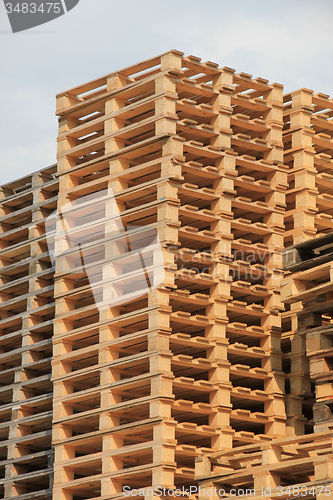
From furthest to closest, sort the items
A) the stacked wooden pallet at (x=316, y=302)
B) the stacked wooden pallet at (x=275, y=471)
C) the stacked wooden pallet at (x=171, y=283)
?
the stacked wooden pallet at (x=171, y=283) → the stacked wooden pallet at (x=316, y=302) → the stacked wooden pallet at (x=275, y=471)

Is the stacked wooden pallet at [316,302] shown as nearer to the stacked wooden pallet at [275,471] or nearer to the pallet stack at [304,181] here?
the stacked wooden pallet at [275,471]

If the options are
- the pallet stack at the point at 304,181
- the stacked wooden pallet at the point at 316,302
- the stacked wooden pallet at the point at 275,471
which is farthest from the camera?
the pallet stack at the point at 304,181

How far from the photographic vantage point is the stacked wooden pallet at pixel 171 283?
23.3m

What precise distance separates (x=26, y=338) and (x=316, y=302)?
842 cm

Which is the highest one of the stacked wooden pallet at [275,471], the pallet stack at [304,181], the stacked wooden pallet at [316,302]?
the pallet stack at [304,181]

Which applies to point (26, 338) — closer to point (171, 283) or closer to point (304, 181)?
point (171, 283)

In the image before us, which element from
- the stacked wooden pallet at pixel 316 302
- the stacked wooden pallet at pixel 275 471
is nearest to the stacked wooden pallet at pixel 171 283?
the stacked wooden pallet at pixel 275 471

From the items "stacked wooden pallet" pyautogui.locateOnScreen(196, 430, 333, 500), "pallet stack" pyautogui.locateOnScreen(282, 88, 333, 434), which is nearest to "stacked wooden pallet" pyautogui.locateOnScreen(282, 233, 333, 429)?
"stacked wooden pallet" pyautogui.locateOnScreen(196, 430, 333, 500)

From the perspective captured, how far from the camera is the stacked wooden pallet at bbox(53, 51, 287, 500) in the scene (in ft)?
76.6

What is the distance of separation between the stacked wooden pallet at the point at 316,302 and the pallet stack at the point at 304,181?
170cm

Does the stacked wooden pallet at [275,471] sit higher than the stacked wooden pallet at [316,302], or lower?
lower

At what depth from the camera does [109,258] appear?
25.0m

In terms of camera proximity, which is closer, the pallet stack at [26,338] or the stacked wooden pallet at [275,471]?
the stacked wooden pallet at [275,471]

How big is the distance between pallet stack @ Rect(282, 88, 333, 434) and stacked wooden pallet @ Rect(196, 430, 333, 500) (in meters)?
4.35
